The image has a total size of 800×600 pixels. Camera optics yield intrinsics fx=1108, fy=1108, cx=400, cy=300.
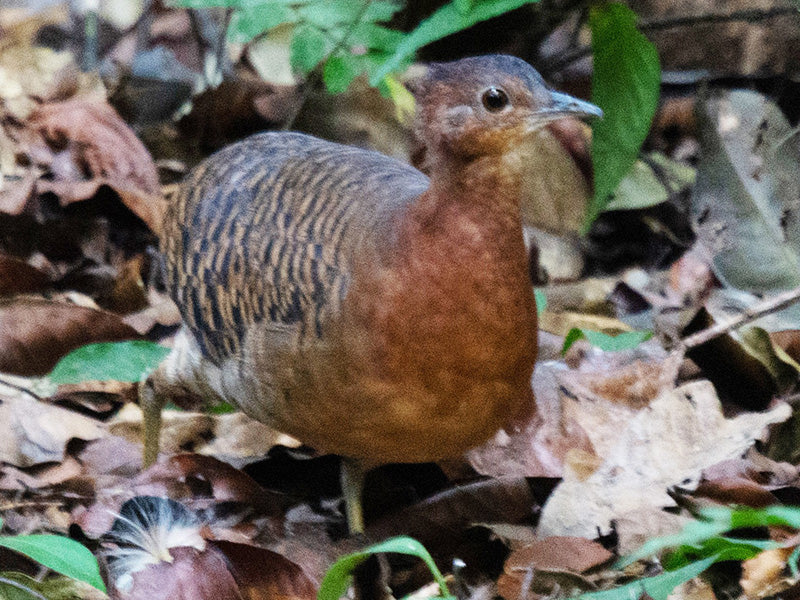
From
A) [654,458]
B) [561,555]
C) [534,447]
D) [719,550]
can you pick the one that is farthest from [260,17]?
[719,550]

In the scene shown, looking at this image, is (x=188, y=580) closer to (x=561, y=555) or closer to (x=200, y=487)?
(x=200, y=487)

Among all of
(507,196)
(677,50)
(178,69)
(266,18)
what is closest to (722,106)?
(677,50)

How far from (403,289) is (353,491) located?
0.91m

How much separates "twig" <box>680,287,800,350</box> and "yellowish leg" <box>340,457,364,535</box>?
3.82ft

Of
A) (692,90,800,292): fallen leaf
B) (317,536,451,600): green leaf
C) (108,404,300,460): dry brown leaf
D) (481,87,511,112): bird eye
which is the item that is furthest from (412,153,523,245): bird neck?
(692,90,800,292): fallen leaf

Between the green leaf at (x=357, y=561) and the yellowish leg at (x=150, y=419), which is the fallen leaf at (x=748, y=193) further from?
→ the green leaf at (x=357, y=561)

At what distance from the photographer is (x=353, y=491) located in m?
3.45

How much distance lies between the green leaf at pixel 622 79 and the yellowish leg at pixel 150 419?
2069 mm

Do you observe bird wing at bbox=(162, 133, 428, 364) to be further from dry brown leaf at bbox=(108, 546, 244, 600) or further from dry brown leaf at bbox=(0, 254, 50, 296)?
dry brown leaf at bbox=(0, 254, 50, 296)

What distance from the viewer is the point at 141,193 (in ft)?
17.2

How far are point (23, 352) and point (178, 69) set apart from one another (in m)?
2.71

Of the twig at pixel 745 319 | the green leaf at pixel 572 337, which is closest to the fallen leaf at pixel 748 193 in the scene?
the twig at pixel 745 319

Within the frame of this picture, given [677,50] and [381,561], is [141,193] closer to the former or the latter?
[381,561]

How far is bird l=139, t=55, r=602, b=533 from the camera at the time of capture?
275cm
